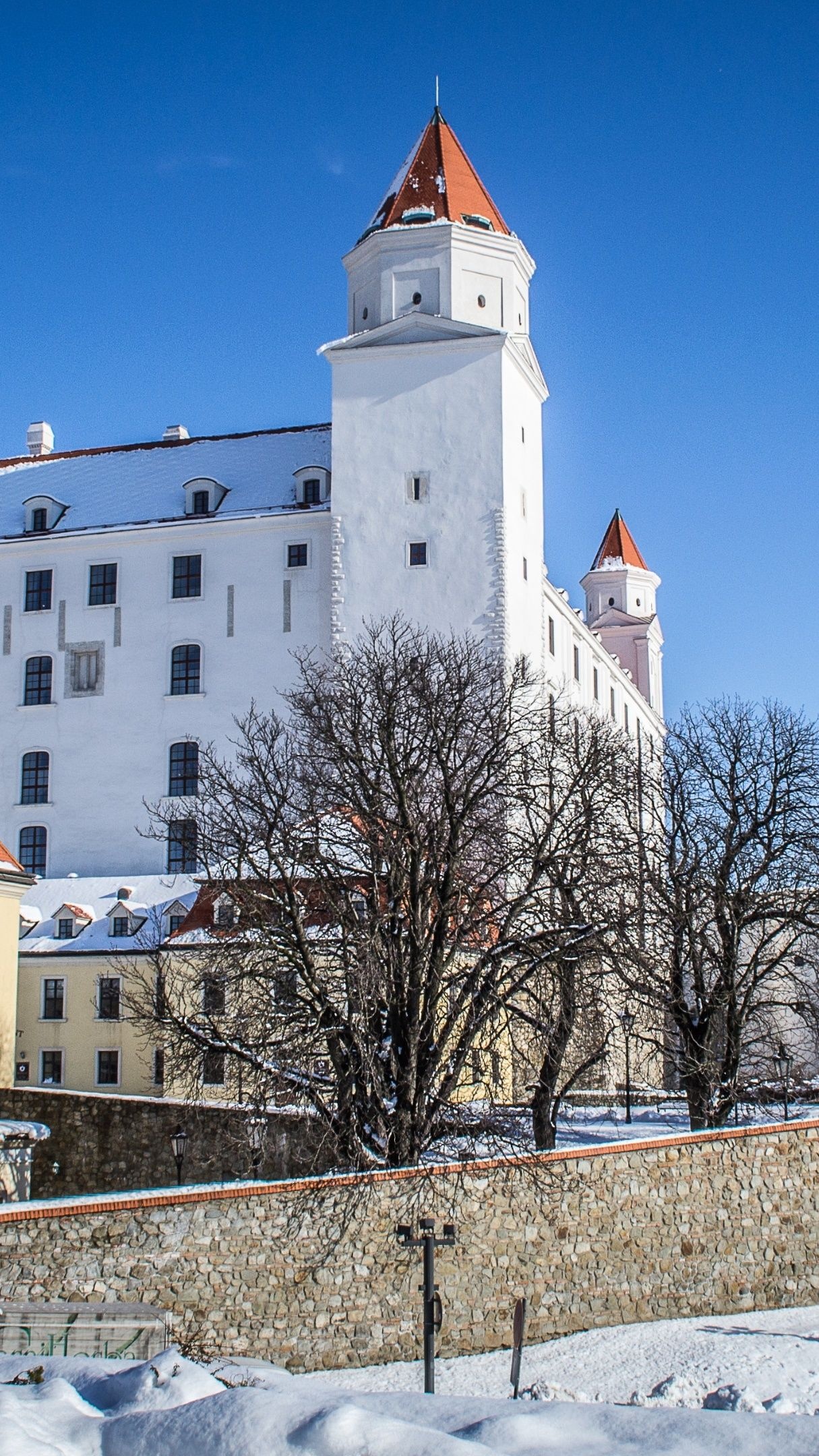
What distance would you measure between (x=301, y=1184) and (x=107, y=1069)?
1730cm

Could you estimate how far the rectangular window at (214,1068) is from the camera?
19844mm

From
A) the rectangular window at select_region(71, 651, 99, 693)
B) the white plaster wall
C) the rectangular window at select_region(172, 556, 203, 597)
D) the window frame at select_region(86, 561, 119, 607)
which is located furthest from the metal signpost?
the window frame at select_region(86, 561, 119, 607)

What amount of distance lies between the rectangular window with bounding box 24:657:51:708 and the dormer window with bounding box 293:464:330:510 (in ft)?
27.9

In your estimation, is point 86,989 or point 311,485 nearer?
point 86,989

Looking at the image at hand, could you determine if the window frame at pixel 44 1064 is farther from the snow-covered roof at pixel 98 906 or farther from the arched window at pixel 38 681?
the arched window at pixel 38 681

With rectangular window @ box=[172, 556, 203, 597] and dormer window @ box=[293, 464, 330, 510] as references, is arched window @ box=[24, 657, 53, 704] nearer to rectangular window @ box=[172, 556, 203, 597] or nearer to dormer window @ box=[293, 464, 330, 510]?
rectangular window @ box=[172, 556, 203, 597]

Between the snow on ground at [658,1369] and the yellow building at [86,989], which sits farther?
the yellow building at [86,989]

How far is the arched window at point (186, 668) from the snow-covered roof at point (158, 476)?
3.94 m

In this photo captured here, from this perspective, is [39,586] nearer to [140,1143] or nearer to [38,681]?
[38,681]

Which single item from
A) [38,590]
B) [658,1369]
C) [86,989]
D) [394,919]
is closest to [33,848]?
[38,590]

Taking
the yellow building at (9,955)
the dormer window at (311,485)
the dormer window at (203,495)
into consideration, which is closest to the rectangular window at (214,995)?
the yellow building at (9,955)

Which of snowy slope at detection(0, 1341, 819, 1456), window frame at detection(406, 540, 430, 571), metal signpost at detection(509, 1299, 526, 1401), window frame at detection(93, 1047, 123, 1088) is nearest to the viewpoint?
snowy slope at detection(0, 1341, 819, 1456)

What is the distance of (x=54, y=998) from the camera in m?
32.5

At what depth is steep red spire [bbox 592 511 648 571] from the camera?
68688 millimetres
